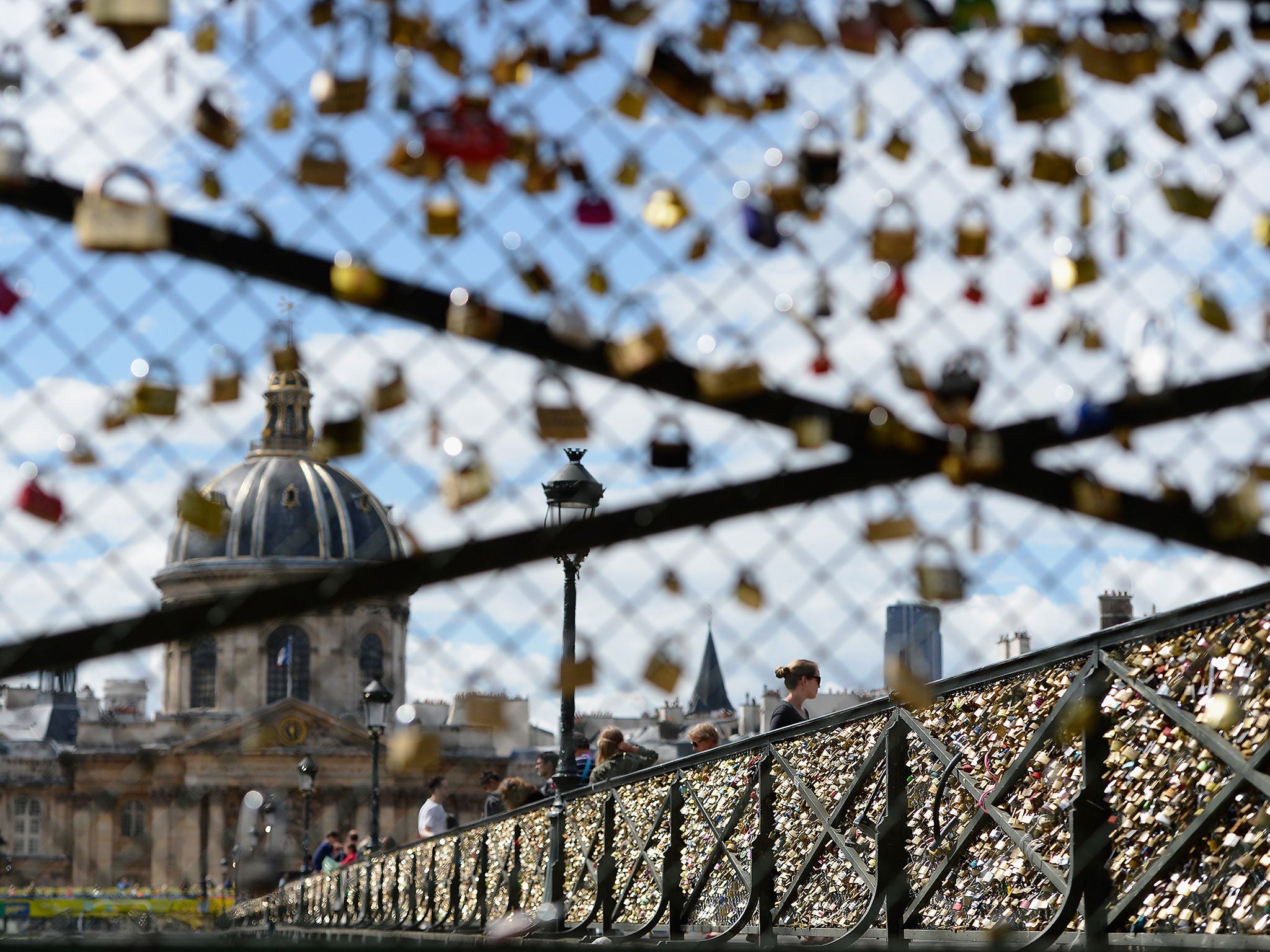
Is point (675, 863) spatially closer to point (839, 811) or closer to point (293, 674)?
point (839, 811)

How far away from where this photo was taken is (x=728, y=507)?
304cm

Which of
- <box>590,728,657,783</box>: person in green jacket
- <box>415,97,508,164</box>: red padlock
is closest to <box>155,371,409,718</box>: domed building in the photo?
<box>590,728,657,783</box>: person in green jacket

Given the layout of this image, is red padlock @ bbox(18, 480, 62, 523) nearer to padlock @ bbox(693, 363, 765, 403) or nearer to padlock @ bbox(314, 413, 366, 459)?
padlock @ bbox(314, 413, 366, 459)

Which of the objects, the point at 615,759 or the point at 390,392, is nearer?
the point at 390,392

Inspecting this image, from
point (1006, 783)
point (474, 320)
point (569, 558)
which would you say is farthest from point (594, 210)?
point (569, 558)

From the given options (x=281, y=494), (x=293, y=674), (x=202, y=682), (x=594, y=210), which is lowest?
(x=594, y=210)

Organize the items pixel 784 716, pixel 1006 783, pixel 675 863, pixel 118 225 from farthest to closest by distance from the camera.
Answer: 1. pixel 675 863
2. pixel 784 716
3. pixel 1006 783
4. pixel 118 225

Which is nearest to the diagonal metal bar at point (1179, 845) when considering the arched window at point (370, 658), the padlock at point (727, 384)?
the padlock at point (727, 384)

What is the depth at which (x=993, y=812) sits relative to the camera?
215 inches

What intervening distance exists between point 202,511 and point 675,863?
5024mm

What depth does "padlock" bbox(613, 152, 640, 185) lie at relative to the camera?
343 cm

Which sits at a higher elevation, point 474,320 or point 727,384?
point 474,320

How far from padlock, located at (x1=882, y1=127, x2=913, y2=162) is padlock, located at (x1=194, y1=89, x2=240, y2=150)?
1324mm

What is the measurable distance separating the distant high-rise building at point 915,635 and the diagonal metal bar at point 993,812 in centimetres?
131
